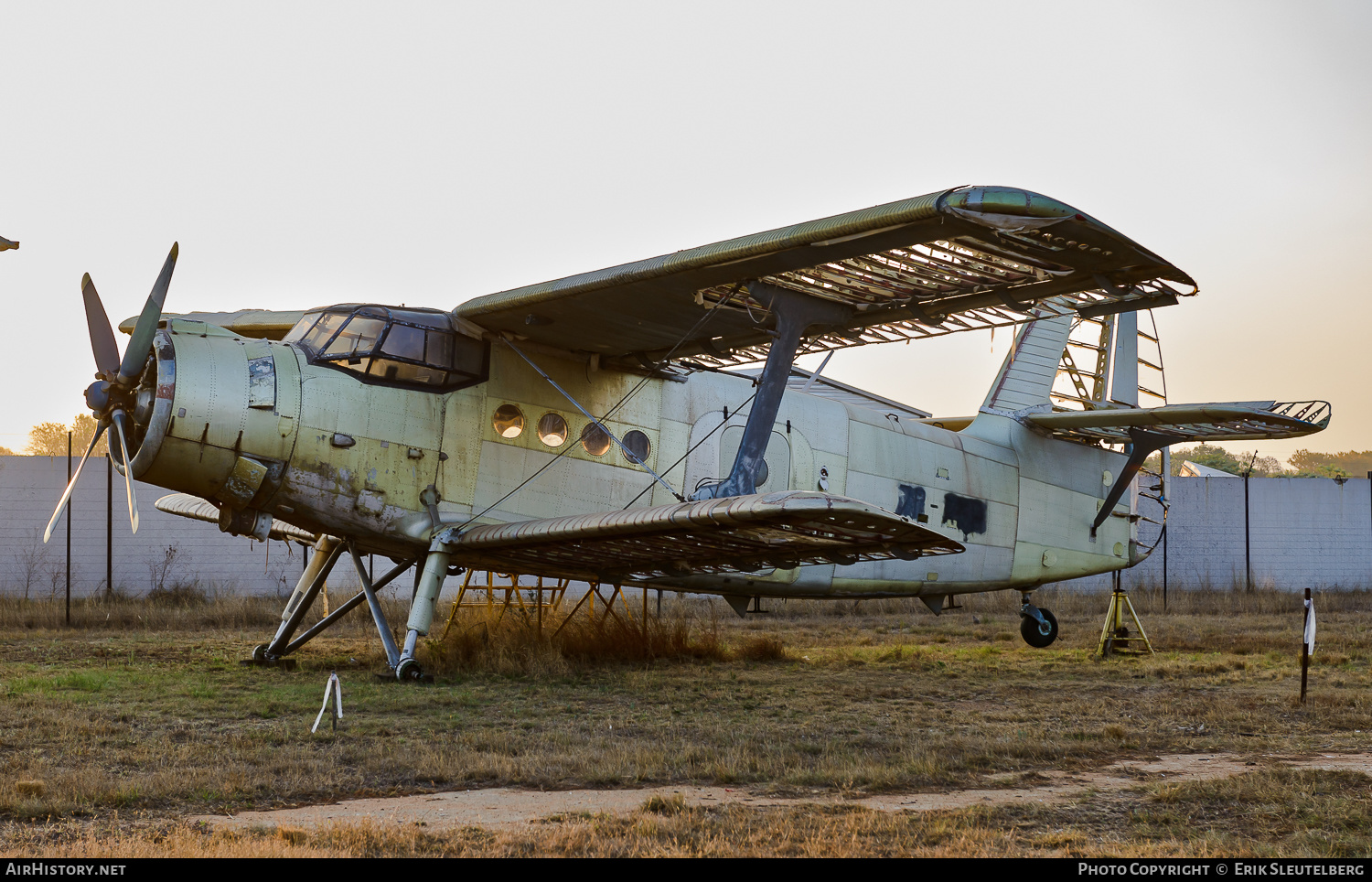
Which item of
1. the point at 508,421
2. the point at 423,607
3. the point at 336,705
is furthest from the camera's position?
the point at 508,421

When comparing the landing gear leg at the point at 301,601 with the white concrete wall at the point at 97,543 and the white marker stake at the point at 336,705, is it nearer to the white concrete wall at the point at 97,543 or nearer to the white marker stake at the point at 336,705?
the white marker stake at the point at 336,705

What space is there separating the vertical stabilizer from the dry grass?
352 cm

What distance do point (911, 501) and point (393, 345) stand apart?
20.6ft

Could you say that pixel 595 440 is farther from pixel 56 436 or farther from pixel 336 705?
pixel 56 436

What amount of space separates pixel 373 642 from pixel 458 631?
3.07 m

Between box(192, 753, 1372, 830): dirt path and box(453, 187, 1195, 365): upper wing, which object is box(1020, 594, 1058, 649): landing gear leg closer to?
box(453, 187, 1195, 365): upper wing

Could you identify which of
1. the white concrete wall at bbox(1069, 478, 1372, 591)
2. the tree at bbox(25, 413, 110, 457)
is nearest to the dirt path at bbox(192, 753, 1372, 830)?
the white concrete wall at bbox(1069, 478, 1372, 591)

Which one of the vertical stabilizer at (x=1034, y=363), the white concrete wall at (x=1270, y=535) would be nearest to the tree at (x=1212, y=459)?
the white concrete wall at (x=1270, y=535)

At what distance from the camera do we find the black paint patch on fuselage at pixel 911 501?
13.5 m

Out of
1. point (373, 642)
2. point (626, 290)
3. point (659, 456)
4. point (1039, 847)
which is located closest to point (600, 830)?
point (1039, 847)

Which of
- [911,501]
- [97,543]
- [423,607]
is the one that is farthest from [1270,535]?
[97,543]

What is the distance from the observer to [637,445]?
12.2 metres

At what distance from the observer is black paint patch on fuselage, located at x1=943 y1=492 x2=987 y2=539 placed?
1396 cm

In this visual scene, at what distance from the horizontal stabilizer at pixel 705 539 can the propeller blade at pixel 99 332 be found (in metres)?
3.43
